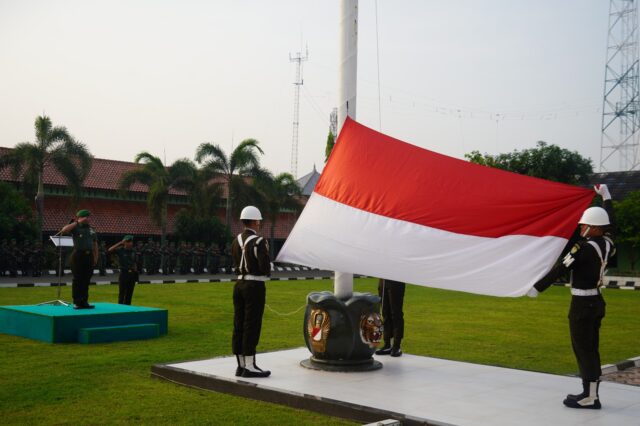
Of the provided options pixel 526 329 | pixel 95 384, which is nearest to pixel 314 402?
pixel 95 384

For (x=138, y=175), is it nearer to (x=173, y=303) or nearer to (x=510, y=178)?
(x=173, y=303)

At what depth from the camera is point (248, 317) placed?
24.0 ft

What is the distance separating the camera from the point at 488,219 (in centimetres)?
632

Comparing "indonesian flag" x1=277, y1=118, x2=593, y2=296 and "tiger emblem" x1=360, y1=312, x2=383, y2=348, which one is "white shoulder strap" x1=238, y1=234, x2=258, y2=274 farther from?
"tiger emblem" x1=360, y1=312, x2=383, y2=348

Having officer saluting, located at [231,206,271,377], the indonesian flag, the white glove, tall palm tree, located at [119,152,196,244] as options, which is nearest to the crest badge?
→ officer saluting, located at [231,206,271,377]

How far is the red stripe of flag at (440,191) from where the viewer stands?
6.15 metres

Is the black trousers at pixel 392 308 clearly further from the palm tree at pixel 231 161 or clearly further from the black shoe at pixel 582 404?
the palm tree at pixel 231 161

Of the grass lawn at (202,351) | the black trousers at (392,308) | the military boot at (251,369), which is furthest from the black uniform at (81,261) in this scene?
the black trousers at (392,308)

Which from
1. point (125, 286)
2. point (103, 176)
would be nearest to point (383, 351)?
point (125, 286)

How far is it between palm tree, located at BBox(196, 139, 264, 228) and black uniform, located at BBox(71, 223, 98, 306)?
2308 cm

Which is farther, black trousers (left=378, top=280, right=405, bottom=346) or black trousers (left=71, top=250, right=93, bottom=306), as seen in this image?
black trousers (left=71, top=250, right=93, bottom=306)

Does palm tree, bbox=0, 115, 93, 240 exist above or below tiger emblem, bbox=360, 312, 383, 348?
above

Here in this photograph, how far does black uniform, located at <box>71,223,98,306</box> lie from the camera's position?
1086 centimetres

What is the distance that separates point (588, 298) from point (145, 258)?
25.1m
